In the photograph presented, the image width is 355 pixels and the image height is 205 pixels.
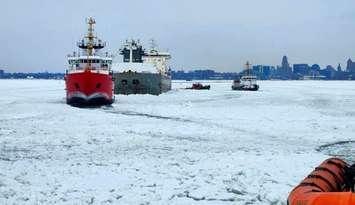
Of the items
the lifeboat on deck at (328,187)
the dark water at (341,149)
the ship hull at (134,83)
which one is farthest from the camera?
the ship hull at (134,83)

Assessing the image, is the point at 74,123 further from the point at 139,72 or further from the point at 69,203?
the point at 139,72

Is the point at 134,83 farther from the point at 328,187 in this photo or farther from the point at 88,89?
the point at 328,187

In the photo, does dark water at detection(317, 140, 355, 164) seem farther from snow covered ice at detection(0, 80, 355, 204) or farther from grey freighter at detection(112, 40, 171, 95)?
grey freighter at detection(112, 40, 171, 95)

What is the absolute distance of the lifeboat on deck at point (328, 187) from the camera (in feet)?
20.0

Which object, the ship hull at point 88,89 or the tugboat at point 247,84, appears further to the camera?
the tugboat at point 247,84

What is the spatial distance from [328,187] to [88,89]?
2908 centimetres

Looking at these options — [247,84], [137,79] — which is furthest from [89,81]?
[247,84]

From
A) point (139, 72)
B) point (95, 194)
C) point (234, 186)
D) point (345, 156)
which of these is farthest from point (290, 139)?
point (139, 72)

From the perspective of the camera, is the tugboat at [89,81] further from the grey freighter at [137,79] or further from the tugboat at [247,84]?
the tugboat at [247,84]

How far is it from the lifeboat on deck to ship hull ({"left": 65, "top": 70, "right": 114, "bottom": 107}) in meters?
27.4

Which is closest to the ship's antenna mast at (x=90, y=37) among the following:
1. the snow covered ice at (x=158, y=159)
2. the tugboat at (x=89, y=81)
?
the tugboat at (x=89, y=81)

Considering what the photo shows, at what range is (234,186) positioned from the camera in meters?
9.76

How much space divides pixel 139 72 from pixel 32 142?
40.5 meters

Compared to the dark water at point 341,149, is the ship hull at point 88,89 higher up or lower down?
higher up
